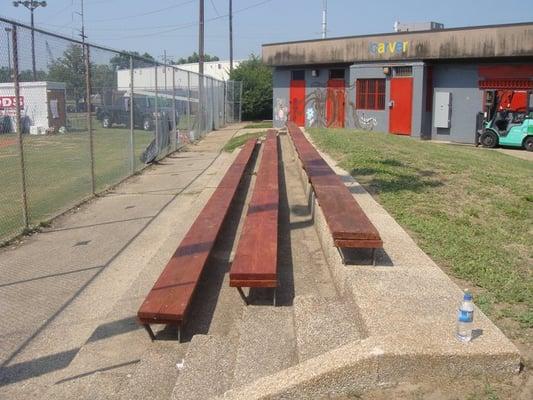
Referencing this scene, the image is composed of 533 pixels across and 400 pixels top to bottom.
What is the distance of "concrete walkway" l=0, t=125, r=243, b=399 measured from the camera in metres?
4.00

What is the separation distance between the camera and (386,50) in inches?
1066

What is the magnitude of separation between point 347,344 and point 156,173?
10.2 m

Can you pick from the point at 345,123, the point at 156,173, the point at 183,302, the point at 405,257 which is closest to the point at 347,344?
the point at 183,302

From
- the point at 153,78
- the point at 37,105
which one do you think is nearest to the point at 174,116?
the point at 153,78

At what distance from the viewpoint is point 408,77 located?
87.4ft

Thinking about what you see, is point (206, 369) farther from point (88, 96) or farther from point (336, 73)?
point (336, 73)

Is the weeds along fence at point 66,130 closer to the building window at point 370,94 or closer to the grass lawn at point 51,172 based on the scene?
the grass lawn at point 51,172

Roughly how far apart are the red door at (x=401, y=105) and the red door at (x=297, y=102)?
5231 mm

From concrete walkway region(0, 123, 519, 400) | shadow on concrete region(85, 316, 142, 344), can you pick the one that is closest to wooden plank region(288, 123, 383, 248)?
concrete walkway region(0, 123, 519, 400)

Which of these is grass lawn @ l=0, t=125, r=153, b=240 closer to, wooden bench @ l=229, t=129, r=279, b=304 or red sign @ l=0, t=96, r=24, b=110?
red sign @ l=0, t=96, r=24, b=110

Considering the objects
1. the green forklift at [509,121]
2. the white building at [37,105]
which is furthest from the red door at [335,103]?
the white building at [37,105]

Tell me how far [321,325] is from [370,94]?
25.1 meters

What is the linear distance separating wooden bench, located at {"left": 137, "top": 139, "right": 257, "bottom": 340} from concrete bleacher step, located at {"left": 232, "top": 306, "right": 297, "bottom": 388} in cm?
47

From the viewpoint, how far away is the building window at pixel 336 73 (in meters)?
29.8
